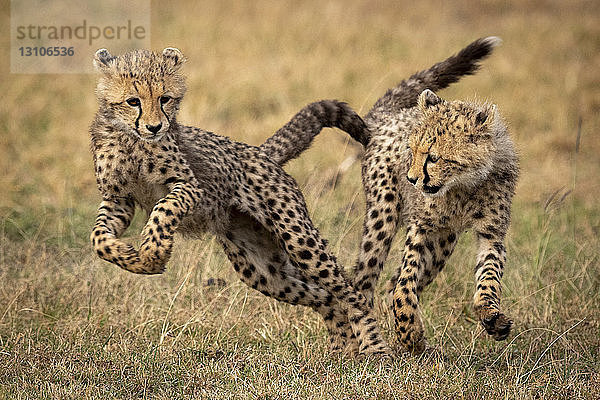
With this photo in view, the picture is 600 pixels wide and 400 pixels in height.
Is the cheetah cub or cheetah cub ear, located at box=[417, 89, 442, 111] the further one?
cheetah cub ear, located at box=[417, 89, 442, 111]

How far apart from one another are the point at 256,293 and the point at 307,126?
107 cm

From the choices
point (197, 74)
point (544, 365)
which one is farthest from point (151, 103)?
point (197, 74)

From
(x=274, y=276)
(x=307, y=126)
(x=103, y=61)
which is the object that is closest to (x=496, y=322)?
(x=274, y=276)

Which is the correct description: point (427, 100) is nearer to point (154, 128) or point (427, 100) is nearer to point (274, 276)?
point (274, 276)

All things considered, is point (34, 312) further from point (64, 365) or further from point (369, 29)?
point (369, 29)

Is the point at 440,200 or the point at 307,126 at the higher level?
the point at 307,126

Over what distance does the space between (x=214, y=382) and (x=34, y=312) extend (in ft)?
4.78

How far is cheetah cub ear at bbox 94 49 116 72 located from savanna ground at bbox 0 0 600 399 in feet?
4.46

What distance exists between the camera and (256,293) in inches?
221

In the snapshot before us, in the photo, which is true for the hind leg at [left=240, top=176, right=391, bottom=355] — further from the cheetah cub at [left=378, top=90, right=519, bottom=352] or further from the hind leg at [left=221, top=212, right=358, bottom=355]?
the cheetah cub at [left=378, top=90, right=519, bottom=352]

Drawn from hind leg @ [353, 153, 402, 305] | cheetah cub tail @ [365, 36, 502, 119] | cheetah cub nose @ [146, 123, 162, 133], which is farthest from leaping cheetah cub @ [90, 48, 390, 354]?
cheetah cub tail @ [365, 36, 502, 119]

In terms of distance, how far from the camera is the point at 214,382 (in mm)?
4129

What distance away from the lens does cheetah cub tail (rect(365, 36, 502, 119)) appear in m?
5.41

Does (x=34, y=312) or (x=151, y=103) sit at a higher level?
(x=151, y=103)
